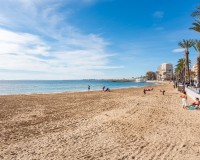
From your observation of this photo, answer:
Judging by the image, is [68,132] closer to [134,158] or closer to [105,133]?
[105,133]

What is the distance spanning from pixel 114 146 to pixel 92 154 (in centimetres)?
110

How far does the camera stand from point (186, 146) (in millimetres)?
7293

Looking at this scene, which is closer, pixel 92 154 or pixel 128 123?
pixel 92 154

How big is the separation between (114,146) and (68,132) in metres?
2.93

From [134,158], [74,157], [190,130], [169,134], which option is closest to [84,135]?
[74,157]

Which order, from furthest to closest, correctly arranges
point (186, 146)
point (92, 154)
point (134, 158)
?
point (186, 146)
point (92, 154)
point (134, 158)

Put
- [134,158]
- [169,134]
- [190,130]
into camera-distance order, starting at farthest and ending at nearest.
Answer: [190,130], [169,134], [134,158]

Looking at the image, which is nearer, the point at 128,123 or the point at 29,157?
the point at 29,157

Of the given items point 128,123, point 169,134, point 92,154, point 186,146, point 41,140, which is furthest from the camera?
point 128,123

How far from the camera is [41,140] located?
327 inches

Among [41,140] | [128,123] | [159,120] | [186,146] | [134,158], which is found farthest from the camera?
[159,120]

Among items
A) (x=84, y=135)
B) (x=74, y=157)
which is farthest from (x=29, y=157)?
(x=84, y=135)

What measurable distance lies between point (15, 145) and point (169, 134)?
6.50m

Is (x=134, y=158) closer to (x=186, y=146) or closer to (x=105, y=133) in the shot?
(x=186, y=146)
